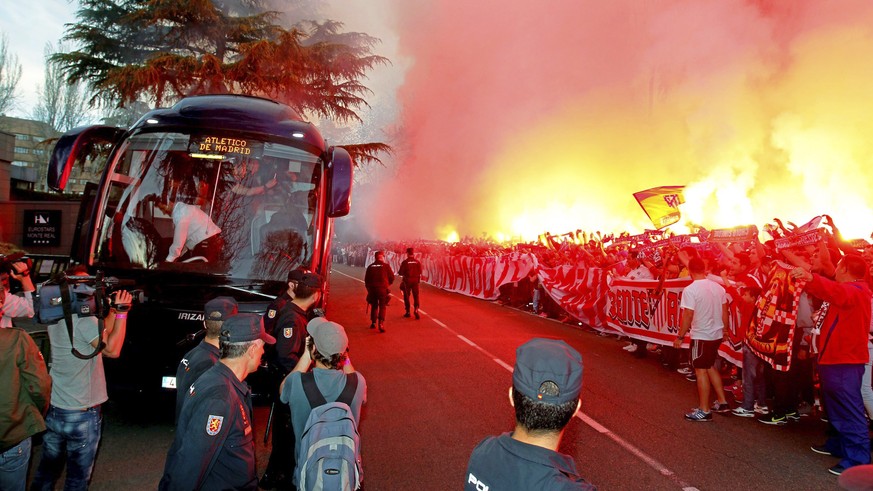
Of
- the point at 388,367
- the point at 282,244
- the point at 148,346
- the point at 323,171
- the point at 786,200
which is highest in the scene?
the point at 786,200

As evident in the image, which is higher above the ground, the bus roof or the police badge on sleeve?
the bus roof

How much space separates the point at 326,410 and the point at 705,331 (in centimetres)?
521

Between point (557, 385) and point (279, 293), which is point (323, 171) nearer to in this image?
point (279, 293)

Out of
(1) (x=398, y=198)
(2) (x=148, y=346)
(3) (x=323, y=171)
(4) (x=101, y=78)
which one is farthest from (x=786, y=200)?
(1) (x=398, y=198)

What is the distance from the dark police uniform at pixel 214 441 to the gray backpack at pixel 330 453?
0.32 meters

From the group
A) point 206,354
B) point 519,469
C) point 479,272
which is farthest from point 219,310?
point 479,272

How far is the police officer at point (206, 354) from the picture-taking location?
9.96 ft

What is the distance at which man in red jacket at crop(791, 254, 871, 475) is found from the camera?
15.7ft

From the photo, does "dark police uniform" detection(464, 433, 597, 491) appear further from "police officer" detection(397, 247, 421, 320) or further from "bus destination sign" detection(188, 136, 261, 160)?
"police officer" detection(397, 247, 421, 320)

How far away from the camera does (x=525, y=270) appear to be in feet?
55.4

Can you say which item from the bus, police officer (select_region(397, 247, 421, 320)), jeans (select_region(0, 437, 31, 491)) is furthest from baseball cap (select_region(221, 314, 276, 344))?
police officer (select_region(397, 247, 421, 320))

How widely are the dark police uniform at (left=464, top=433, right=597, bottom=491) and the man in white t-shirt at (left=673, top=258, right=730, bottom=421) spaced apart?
513cm

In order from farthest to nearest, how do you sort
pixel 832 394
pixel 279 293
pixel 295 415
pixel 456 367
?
pixel 456 367
pixel 279 293
pixel 832 394
pixel 295 415

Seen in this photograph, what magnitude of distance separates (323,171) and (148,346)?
102 inches
